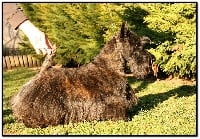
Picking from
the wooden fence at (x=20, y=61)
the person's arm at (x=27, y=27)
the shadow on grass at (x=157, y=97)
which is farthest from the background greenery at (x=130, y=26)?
the person's arm at (x=27, y=27)

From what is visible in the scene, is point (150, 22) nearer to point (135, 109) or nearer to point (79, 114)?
point (135, 109)

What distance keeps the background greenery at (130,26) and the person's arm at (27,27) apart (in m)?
4.64

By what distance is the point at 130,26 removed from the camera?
44.3 feet

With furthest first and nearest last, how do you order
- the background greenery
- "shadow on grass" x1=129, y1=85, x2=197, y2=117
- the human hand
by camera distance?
the background greenery < "shadow on grass" x1=129, y1=85, x2=197, y2=117 < the human hand

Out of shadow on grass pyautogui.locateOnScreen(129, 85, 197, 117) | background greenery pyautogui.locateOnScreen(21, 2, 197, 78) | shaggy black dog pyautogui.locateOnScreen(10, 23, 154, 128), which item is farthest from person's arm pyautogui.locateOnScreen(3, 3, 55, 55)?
background greenery pyautogui.locateOnScreen(21, 2, 197, 78)

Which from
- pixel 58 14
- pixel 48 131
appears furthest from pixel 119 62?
pixel 58 14

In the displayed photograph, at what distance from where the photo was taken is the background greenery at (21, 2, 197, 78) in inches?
469

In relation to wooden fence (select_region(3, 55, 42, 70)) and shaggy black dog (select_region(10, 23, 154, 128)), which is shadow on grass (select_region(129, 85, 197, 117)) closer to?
shaggy black dog (select_region(10, 23, 154, 128))

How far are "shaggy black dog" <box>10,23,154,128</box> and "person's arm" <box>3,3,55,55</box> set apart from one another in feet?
4.88

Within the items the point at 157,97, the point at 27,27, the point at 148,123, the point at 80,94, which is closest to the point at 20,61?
the point at 157,97

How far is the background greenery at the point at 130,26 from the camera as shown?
11.9 meters

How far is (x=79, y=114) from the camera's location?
25.0 feet

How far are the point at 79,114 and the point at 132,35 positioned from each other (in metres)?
2.03

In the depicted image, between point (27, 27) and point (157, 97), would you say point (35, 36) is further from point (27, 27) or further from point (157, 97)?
point (157, 97)
